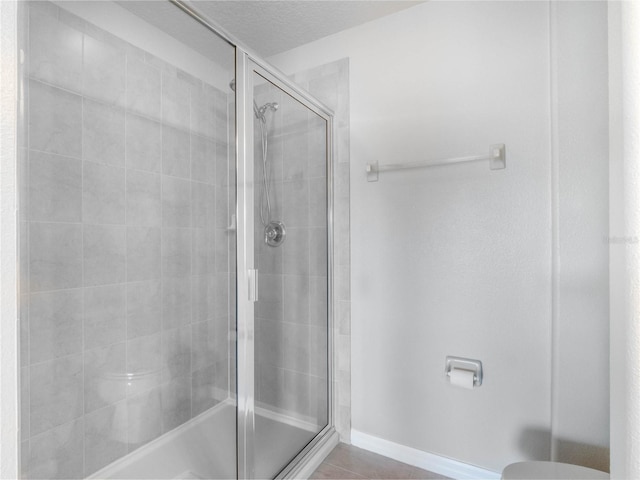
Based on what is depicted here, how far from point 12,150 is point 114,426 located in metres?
1.55

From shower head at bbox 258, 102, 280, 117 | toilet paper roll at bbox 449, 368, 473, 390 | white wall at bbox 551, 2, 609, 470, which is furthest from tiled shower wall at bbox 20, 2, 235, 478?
white wall at bbox 551, 2, 609, 470

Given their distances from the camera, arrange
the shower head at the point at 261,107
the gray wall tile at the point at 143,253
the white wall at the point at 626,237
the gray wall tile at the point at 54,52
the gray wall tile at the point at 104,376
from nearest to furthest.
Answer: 1. the white wall at the point at 626,237
2. the gray wall tile at the point at 54,52
3. the shower head at the point at 261,107
4. the gray wall tile at the point at 104,376
5. the gray wall tile at the point at 143,253

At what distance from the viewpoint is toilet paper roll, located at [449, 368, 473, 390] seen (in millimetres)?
1394

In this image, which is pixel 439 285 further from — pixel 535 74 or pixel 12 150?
pixel 12 150

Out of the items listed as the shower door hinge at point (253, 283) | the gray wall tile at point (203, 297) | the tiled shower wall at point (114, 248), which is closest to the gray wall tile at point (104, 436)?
the tiled shower wall at point (114, 248)

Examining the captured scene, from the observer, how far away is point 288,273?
1585mm

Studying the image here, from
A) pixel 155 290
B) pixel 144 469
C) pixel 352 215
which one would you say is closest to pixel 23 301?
pixel 155 290

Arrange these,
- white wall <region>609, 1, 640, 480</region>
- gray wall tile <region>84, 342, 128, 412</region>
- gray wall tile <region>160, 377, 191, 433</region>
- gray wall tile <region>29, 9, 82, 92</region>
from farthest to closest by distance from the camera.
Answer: gray wall tile <region>160, 377, 191, 433</region>
gray wall tile <region>84, 342, 128, 412</region>
gray wall tile <region>29, 9, 82, 92</region>
white wall <region>609, 1, 640, 480</region>

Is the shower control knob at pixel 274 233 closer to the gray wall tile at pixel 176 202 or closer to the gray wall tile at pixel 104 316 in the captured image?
the gray wall tile at pixel 176 202

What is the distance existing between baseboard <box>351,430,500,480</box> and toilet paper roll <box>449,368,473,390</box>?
0.41m

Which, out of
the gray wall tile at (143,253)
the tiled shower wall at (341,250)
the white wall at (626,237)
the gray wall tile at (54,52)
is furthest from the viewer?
the tiled shower wall at (341,250)

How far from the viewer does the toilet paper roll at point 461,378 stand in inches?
54.9

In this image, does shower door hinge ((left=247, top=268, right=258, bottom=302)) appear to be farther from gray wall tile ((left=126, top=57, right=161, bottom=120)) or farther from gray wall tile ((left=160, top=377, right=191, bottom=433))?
gray wall tile ((left=126, top=57, right=161, bottom=120))

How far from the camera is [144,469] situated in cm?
151
